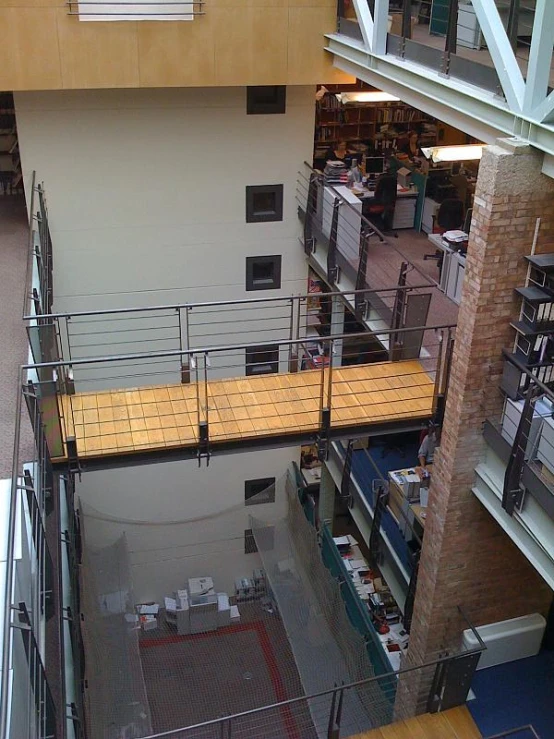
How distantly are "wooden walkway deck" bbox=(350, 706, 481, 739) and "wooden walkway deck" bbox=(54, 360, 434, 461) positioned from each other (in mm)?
1397

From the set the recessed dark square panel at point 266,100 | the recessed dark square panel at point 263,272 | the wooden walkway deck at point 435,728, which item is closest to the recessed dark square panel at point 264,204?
the recessed dark square panel at point 263,272

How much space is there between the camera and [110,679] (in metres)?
4.21

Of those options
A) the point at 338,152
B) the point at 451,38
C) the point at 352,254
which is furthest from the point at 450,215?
the point at 451,38

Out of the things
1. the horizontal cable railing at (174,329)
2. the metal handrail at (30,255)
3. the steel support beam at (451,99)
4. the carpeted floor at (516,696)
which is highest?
the steel support beam at (451,99)

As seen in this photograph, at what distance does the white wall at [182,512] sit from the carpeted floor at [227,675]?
41 cm

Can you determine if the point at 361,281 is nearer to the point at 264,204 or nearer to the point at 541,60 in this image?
the point at 264,204

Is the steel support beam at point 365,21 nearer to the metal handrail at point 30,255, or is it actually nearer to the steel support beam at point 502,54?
the steel support beam at point 502,54

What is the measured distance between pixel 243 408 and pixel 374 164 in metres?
4.35

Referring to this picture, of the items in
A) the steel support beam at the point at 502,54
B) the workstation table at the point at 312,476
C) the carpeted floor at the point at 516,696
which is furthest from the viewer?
the workstation table at the point at 312,476

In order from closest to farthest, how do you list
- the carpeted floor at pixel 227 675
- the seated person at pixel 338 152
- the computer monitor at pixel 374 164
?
the carpeted floor at pixel 227 675 < the computer monitor at pixel 374 164 < the seated person at pixel 338 152

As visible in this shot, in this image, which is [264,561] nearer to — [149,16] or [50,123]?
[50,123]

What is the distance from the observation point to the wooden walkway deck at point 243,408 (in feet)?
10.7

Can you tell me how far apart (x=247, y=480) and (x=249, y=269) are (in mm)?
1750

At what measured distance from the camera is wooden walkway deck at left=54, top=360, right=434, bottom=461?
3.26m
